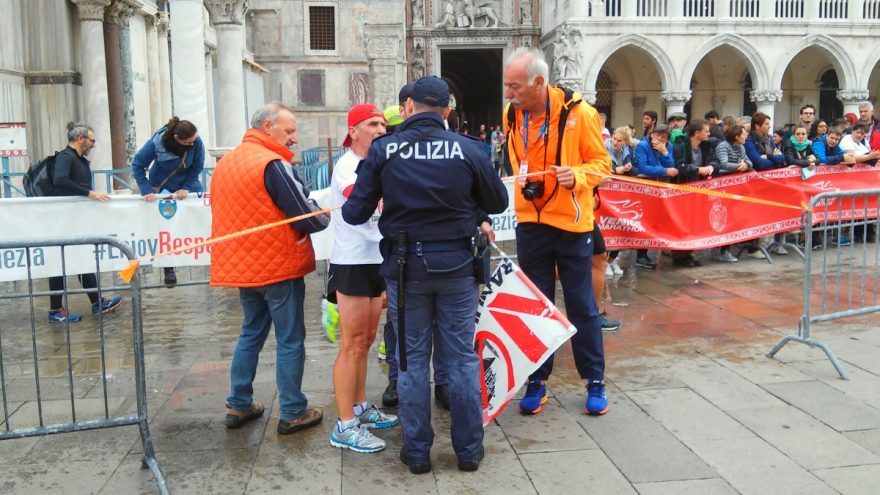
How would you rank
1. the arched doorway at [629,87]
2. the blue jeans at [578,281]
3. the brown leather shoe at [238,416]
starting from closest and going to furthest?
the brown leather shoe at [238,416] → the blue jeans at [578,281] → the arched doorway at [629,87]

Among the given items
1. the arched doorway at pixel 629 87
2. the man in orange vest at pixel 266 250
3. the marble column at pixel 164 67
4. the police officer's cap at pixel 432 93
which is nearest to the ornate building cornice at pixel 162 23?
the marble column at pixel 164 67

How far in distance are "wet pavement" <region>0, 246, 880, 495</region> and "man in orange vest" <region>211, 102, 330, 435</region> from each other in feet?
0.93

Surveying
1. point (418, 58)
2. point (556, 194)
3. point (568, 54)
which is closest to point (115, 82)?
point (556, 194)

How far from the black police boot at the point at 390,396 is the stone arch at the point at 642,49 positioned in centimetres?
2775

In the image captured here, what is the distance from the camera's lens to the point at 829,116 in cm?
3694

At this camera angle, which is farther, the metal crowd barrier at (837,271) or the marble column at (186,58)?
the marble column at (186,58)

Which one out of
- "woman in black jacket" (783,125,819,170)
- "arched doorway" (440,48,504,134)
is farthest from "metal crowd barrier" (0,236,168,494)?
"arched doorway" (440,48,504,134)

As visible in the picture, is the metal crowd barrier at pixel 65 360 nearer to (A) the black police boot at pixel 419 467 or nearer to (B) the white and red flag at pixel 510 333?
(A) the black police boot at pixel 419 467

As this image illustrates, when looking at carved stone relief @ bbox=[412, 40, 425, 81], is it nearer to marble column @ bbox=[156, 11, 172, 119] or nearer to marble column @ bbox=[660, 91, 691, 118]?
marble column @ bbox=[660, 91, 691, 118]

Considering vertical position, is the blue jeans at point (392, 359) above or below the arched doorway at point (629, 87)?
below

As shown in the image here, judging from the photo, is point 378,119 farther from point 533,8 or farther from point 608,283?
point 533,8

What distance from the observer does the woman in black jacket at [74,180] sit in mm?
7582

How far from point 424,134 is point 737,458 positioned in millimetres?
2364

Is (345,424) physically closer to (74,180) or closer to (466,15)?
(74,180)
